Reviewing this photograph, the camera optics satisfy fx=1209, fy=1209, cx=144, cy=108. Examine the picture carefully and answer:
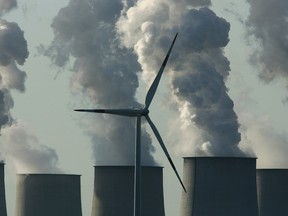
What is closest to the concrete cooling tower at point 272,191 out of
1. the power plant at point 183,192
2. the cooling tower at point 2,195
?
the power plant at point 183,192

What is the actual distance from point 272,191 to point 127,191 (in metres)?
8.74

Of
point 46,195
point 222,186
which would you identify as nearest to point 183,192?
point 222,186

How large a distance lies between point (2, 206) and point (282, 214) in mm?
16523

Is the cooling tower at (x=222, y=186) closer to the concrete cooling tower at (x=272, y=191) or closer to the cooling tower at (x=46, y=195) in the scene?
the concrete cooling tower at (x=272, y=191)

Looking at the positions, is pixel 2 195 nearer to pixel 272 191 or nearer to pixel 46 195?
pixel 46 195

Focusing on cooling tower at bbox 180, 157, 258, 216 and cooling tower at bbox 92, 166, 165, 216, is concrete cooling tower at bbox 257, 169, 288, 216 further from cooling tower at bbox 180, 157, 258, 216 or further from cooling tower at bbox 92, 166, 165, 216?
cooling tower at bbox 92, 166, 165, 216

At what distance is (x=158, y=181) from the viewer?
67.9 metres

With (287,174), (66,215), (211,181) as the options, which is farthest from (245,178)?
(66,215)

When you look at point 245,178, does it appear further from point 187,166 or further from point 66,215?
point 66,215

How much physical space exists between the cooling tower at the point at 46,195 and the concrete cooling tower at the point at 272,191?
36.1 feet

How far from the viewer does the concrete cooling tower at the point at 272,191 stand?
69.4 meters

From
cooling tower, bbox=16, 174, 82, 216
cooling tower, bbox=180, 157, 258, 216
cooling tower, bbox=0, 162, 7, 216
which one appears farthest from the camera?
cooling tower, bbox=16, 174, 82, 216

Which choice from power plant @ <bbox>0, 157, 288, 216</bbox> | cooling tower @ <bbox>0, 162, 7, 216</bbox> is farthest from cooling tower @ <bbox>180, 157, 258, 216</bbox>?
cooling tower @ <bbox>0, 162, 7, 216</bbox>

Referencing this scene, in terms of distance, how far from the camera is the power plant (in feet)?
206
